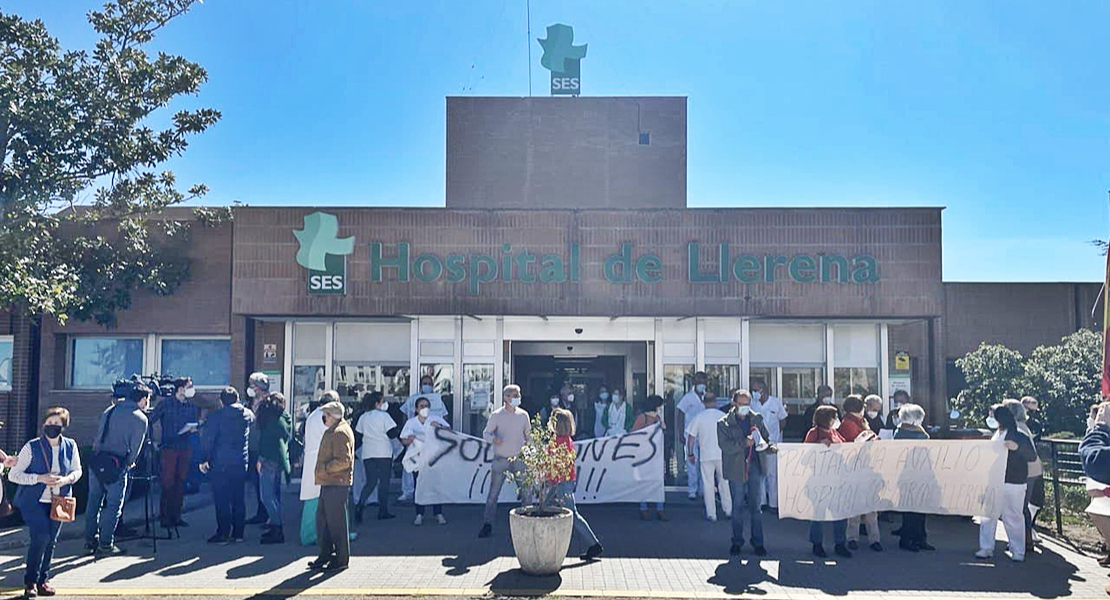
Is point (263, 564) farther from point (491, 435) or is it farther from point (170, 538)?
point (491, 435)

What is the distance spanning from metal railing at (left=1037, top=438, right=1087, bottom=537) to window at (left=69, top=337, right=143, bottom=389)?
15.2 metres

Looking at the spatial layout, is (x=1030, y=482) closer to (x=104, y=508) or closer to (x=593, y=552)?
(x=593, y=552)

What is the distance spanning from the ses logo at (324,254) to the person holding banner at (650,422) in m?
5.43

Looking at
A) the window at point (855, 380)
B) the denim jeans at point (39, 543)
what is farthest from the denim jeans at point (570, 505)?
the window at point (855, 380)

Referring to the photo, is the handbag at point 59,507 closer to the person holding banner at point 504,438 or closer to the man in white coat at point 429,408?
the person holding banner at point 504,438

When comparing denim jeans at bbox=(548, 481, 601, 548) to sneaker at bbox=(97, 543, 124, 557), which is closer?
denim jeans at bbox=(548, 481, 601, 548)

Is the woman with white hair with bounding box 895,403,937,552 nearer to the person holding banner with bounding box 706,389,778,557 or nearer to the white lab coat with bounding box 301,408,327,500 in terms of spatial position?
the person holding banner with bounding box 706,389,778,557

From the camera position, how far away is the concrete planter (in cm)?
825

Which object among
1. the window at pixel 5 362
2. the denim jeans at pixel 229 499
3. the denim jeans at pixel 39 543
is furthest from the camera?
the window at pixel 5 362

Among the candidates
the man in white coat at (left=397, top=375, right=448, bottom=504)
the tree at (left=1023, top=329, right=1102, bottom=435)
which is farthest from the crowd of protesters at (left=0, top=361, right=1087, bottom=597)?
the tree at (left=1023, top=329, right=1102, bottom=435)

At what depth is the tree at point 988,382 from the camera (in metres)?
16.7

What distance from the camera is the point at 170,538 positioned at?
407 inches

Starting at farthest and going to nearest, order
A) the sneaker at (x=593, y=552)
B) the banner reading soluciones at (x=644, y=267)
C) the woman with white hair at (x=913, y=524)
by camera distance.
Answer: the banner reading soluciones at (x=644, y=267), the woman with white hair at (x=913, y=524), the sneaker at (x=593, y=552)

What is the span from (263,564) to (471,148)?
17172 mm
